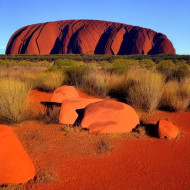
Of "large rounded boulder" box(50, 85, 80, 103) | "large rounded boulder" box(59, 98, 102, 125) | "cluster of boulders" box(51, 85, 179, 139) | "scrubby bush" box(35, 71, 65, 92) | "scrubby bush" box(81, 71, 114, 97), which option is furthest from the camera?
"scrubby bush" box(35, 71, 65, 92)

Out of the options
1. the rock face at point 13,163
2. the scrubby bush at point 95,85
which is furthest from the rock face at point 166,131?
the scrubby bush at point 95,85

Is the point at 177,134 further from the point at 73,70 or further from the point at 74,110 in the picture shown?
the point at 73,70

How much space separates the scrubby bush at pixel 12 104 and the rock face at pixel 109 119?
63.7 inches

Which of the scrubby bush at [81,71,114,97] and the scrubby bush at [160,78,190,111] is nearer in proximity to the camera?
the scrubby bush at [160,78,190,111]

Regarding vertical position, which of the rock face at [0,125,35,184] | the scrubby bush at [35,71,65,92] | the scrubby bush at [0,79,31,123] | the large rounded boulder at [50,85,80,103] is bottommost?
the scrubby bush at [35,71,65,92]

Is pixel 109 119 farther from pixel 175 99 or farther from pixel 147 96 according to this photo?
pixel 175 99

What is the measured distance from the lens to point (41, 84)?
887 centimetres

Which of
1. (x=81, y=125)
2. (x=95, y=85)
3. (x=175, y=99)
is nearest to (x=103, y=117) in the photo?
(x=81, y=125)

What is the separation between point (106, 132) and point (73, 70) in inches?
242

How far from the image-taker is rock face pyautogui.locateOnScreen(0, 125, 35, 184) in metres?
2.64

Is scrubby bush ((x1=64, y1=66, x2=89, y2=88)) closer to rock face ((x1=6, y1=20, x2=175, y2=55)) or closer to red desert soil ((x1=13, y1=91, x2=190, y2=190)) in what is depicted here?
red desert soil ((x1=13, y1=91, x2=190, y2=190))

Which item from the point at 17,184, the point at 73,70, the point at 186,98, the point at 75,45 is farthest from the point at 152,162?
the point at 75,45

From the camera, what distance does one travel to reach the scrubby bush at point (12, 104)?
4.96m

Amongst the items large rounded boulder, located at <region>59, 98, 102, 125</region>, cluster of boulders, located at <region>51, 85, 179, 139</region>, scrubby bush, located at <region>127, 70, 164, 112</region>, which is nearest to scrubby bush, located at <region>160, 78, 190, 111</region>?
scrubby bush, located at <region>127, 70, 164, 112</region>
